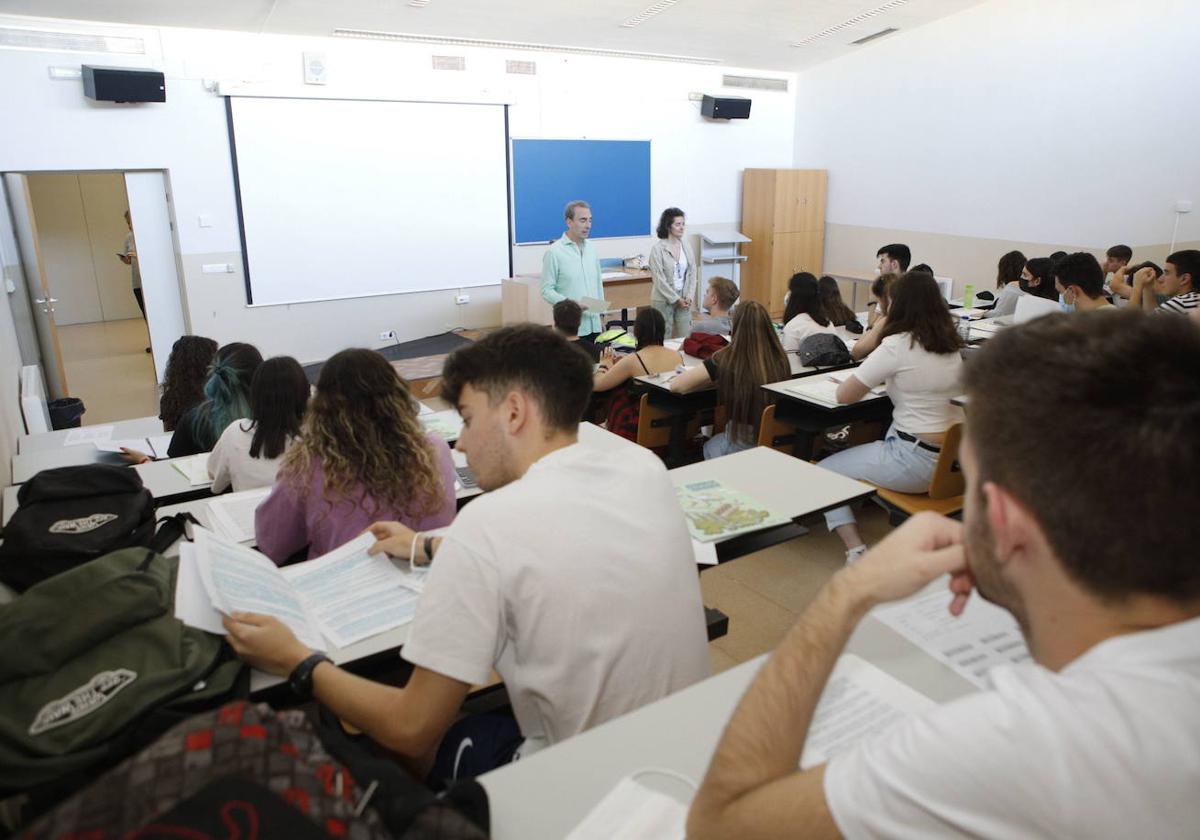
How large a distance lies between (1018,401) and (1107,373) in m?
0.09

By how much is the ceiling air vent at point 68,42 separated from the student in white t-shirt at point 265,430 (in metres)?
5.24

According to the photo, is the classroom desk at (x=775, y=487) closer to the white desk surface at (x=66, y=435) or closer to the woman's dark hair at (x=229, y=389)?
the woman's dark hair at (x=229, y=389)

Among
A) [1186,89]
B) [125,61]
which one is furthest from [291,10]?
[1186,89]

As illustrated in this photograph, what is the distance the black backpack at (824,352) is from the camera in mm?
4426

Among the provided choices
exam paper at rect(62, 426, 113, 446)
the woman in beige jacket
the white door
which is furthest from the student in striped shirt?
the white door

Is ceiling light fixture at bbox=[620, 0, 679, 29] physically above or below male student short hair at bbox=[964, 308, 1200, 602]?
above

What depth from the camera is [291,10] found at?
619 cm

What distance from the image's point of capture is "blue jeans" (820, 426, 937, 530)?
3191 millimetres

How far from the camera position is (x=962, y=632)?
57.0 inches

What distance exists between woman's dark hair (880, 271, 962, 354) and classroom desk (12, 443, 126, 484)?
10.6 feet

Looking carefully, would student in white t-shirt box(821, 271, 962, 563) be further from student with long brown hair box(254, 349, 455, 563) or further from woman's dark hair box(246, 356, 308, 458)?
woman's dark hair box(246, 356, 308, 458)

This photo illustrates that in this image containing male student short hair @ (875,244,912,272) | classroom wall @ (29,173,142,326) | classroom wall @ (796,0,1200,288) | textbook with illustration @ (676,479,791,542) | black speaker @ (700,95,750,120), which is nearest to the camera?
textbook with illustration @ (676,479,791,542)

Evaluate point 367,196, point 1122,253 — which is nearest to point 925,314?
point 1122,253

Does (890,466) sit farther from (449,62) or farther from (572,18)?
(449,62)
